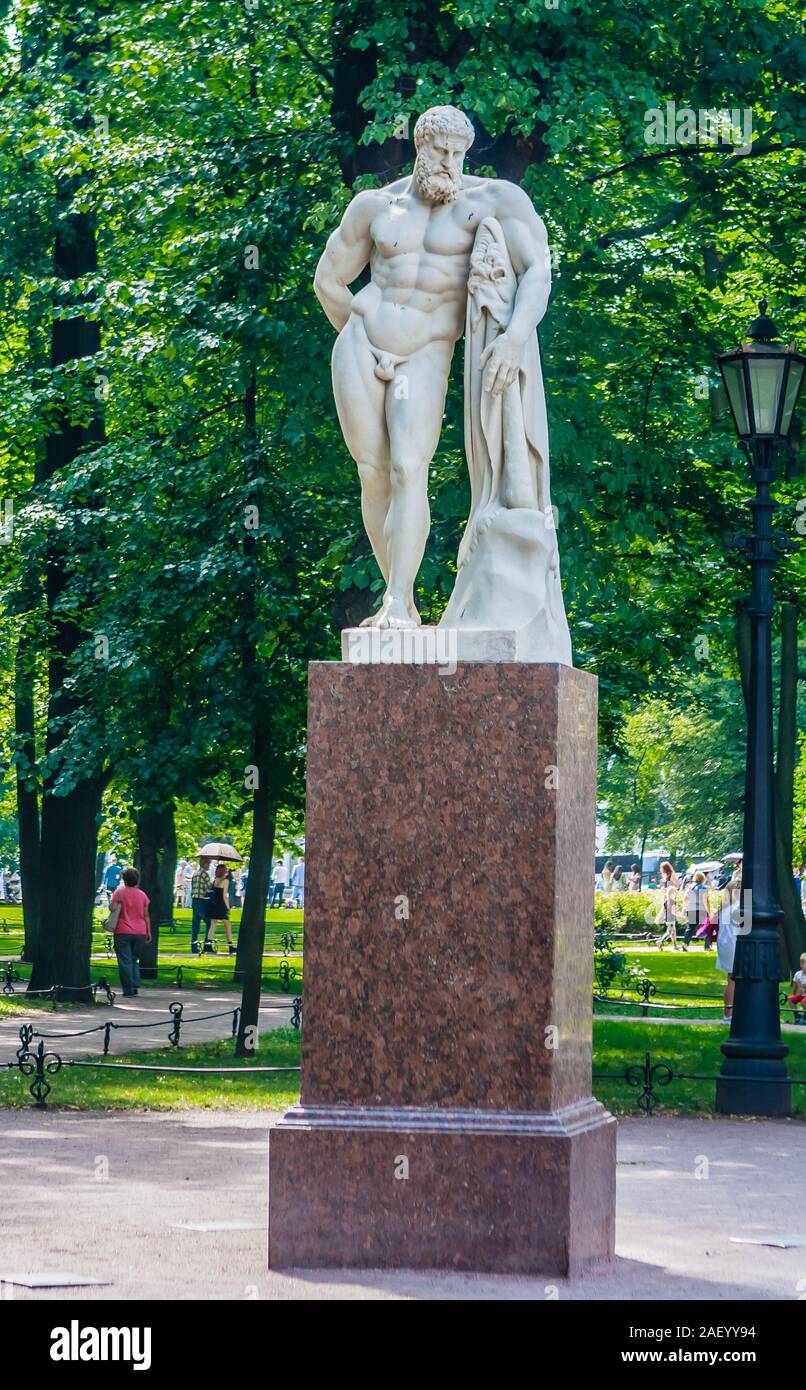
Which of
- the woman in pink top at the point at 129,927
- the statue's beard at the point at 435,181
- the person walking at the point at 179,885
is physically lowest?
the woman in pink top at the point at 129,927

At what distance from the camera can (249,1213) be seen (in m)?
9.61

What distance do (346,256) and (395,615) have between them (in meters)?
1.58

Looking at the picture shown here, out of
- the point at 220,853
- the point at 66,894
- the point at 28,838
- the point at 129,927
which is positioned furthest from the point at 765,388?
the point at 220,853

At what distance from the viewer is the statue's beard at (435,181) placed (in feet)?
29.0

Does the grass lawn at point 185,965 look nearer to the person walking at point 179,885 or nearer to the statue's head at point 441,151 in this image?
the statue's head at point 441,151

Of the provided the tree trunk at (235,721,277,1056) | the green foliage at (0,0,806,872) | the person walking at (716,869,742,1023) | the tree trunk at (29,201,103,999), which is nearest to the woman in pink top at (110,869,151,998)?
the tree trunk at (29,201,103,999)

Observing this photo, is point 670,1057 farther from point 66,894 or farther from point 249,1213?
point 66,894

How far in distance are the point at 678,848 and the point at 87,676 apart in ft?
107

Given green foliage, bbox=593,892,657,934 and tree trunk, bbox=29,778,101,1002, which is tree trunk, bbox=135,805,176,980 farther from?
green foliage, bbox=593,892,657,934

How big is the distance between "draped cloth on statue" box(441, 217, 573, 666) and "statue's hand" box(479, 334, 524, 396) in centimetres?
4

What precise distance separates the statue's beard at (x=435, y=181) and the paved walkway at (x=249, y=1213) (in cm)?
426

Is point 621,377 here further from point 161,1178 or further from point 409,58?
Result: point 161,1178

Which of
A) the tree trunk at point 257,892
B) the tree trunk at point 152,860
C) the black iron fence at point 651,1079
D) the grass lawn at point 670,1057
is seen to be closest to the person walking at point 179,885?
the tree trunk at point 152,860
